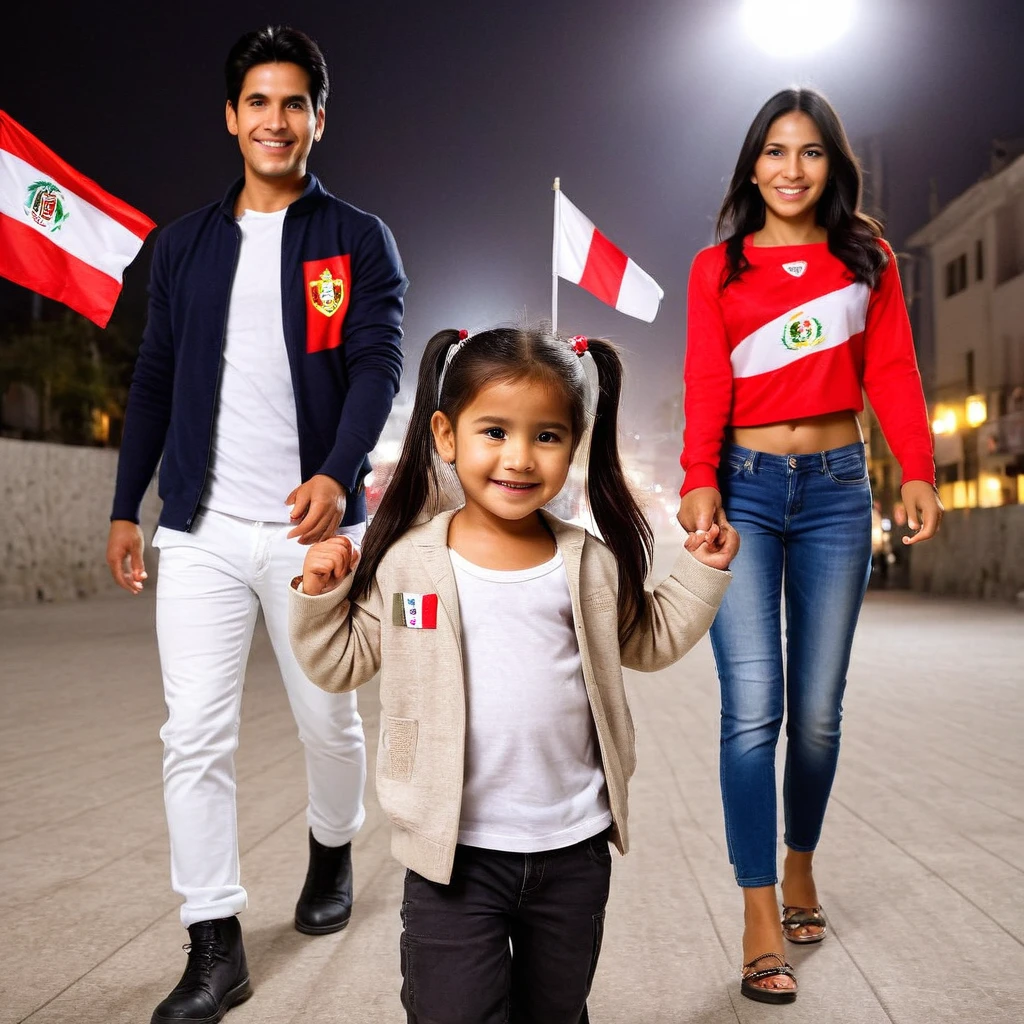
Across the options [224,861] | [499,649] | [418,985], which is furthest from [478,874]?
[224,861]

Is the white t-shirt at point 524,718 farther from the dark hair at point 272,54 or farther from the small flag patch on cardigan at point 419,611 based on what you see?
the dark hair at point 272,54

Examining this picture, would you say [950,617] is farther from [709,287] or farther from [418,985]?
[418,985]

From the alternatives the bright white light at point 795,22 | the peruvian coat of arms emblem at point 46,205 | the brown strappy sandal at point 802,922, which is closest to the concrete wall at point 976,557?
the bright white light at point 795,22

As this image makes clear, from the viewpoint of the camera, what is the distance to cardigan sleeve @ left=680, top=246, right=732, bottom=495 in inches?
92.1

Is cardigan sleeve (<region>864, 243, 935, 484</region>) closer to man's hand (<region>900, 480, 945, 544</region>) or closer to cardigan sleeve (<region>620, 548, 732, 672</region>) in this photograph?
man's hand (<region>900, 480, 945, 544</region>)

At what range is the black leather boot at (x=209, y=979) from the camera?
207cm

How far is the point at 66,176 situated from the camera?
15.4 feet

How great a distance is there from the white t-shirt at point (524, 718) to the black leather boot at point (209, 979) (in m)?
0.78

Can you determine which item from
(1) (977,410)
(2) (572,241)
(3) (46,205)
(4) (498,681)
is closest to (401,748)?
(4) (498,681)

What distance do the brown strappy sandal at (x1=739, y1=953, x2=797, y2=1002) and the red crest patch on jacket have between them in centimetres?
147

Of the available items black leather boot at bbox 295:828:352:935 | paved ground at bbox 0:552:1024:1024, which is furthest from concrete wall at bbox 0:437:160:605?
black leather boot at bbox 295:828:352:935

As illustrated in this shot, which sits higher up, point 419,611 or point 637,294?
point 637,294

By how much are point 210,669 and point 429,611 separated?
0.76 meters

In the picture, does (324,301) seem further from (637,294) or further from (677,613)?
(637,294)
